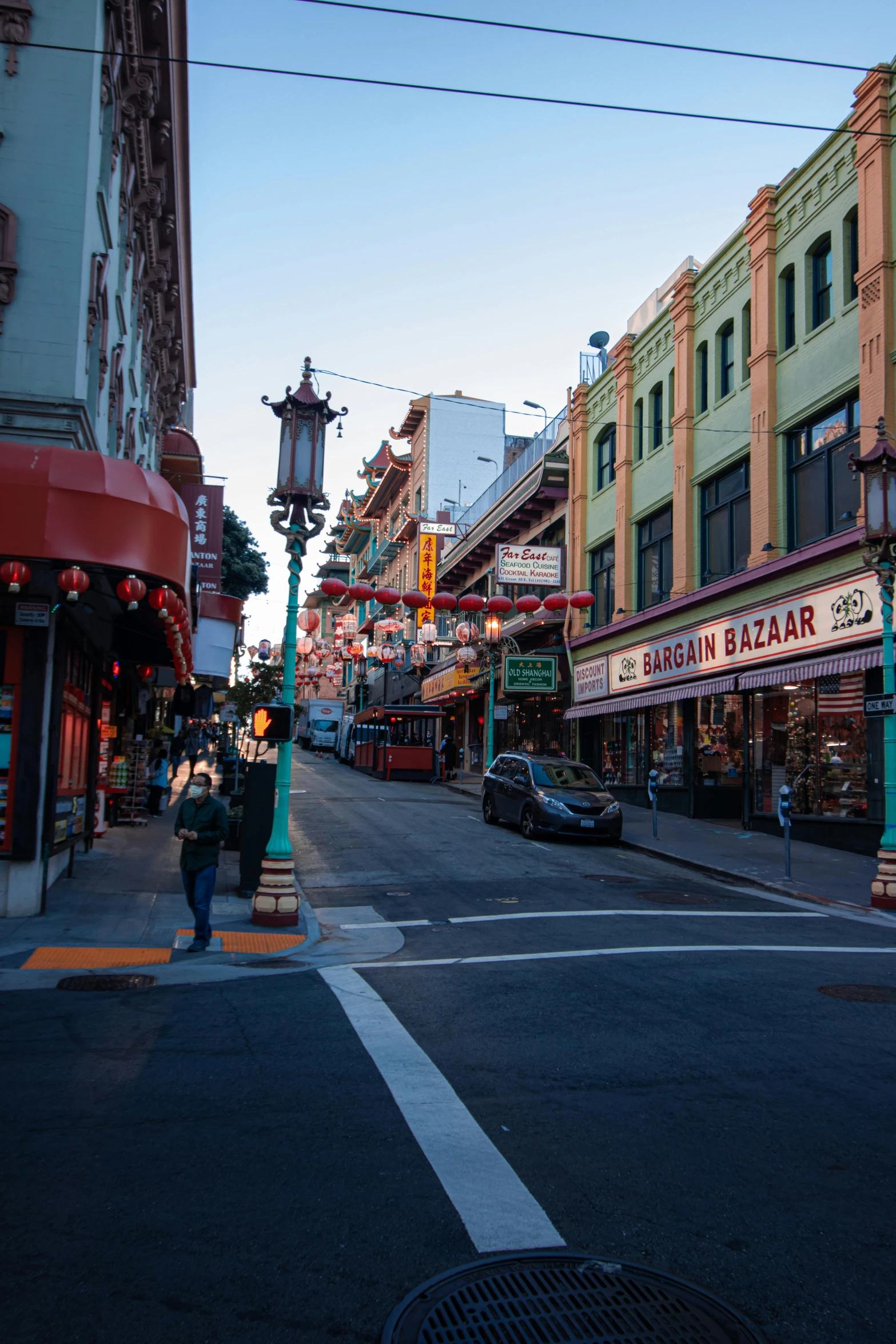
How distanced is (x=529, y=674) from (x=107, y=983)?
2372 centimetres

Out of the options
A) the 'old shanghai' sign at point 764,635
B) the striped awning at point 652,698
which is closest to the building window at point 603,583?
the striped awning at point 652,698

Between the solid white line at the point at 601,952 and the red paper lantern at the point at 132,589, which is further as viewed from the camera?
the red paper lantern at the point at 132,589

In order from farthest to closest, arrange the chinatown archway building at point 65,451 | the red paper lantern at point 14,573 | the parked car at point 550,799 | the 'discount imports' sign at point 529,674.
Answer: the 'discount imports' sign at point 529,674 → the parked car at point 550,799 → the chinatown archway building at point 65,451 → the red paper lantern at point 14,573

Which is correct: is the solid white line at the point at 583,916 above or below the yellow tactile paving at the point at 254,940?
above

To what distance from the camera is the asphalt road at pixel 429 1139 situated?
3643 mm

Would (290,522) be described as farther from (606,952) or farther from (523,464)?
(523,464)

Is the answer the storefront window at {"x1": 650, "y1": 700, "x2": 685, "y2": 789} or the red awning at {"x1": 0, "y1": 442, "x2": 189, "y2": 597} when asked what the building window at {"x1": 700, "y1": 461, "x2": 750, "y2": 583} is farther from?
the red awning at {"x1": 0, "y1": 442, "x2": 189, "y2": 597}

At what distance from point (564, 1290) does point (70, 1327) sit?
5.42ft

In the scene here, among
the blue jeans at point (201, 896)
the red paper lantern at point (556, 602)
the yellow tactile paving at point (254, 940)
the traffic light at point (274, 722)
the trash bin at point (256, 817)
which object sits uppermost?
the red paper lantern at point (556, 602)

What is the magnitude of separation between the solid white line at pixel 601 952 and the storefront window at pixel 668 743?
606 inches

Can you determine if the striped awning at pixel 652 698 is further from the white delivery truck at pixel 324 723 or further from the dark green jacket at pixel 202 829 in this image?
the white delivery truck at pixel 324 723

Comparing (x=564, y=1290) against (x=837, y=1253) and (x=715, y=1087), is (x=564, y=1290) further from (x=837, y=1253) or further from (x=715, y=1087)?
(x=715, y=1087)

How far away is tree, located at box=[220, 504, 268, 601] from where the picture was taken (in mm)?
43312

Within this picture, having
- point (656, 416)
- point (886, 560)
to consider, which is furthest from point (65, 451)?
point (656, 416)
